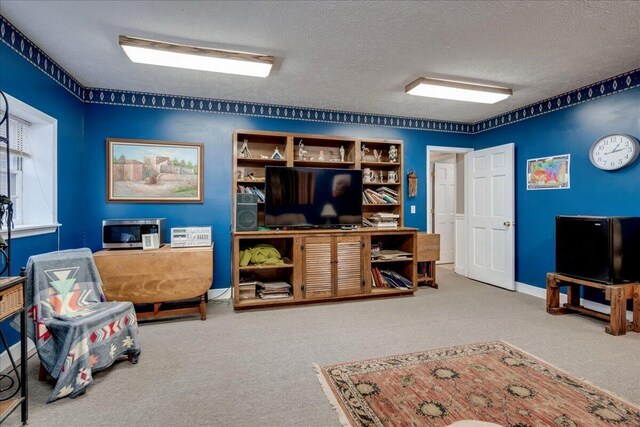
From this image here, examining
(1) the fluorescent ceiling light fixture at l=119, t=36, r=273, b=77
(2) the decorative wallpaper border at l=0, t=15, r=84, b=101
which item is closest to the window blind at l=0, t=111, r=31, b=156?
(2) the decorative wallpaper border at l=0, t=15, r=84, b=101

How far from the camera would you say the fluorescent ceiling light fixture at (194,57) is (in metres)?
2.41

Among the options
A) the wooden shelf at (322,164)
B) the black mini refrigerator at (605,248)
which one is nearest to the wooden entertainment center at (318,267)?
the wooden shelf at (322,164)

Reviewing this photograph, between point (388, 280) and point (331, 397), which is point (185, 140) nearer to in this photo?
point (388, 280)

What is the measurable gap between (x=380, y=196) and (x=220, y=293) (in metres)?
2.43

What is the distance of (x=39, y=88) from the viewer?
8.64ft

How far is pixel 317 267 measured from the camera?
3.63 metres

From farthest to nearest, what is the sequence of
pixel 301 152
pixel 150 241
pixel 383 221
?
pixel 383 221, pixel 301 152, pixel 150 241

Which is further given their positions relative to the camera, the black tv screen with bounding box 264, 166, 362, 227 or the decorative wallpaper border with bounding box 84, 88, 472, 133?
the black tv screen with bounding box 264, 166, 362, 227

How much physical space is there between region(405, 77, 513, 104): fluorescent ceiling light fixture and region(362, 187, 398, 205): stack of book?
4.38 ft

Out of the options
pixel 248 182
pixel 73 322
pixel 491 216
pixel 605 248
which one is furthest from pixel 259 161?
pixel 605 248

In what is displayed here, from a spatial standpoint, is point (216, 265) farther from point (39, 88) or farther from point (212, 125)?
point (39, 88)

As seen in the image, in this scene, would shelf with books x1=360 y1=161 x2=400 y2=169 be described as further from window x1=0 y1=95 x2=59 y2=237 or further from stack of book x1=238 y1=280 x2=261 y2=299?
window x1=0 y1=95 x2=59 y2=237

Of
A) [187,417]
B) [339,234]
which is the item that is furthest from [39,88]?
[339,234]

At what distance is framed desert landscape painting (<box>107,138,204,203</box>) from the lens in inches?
140
